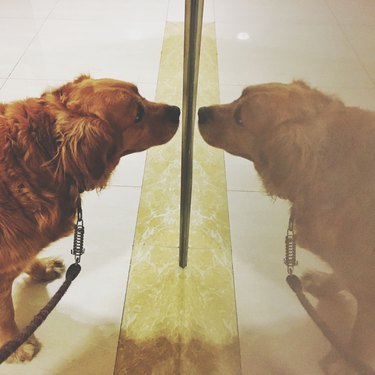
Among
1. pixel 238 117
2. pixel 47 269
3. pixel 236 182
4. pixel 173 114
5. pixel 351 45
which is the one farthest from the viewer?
pixel 236 182

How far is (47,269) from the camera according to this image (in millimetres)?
1387

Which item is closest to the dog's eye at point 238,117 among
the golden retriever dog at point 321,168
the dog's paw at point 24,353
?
the golden retriever dog at point 321,168

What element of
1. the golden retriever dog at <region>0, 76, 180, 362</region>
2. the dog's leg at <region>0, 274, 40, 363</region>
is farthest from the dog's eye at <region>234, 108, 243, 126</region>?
the dog's leg at <region>0, 274, 40, 363</region>

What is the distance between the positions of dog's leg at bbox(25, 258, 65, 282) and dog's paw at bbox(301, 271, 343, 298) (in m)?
0.91

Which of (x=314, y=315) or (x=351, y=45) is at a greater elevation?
(x=351, y=45)

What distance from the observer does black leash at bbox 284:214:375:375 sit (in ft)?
1.88

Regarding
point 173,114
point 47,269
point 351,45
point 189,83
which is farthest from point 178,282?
point 351,45

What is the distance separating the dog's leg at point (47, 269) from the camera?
136cm

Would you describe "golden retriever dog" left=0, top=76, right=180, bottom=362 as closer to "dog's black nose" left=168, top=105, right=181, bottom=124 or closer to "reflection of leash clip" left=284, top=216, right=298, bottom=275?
"dog's black nose" left=168, top=105, right=181, bottom=124

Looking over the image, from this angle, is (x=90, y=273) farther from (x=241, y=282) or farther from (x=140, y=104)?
(x=140, y=104)

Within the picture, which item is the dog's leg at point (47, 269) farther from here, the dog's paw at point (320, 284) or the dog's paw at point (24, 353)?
the dog's paw at point (320, 284)

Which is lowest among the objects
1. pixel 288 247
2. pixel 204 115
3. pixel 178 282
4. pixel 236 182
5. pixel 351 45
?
pixel 178 282

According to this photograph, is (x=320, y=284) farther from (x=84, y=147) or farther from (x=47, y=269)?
(x=47, y=269)

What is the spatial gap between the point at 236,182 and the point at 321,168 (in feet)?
3.08
